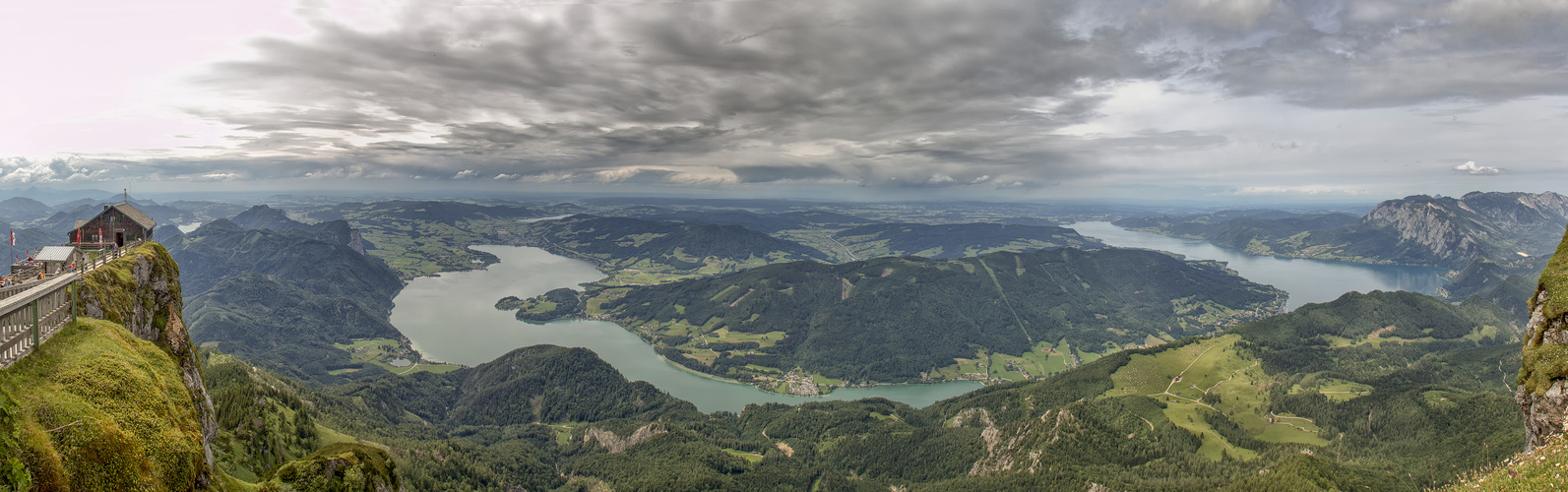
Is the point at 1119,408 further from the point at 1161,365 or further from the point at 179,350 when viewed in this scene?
the point at 179,350

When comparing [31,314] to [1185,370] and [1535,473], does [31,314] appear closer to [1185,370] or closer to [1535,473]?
[1535,473]

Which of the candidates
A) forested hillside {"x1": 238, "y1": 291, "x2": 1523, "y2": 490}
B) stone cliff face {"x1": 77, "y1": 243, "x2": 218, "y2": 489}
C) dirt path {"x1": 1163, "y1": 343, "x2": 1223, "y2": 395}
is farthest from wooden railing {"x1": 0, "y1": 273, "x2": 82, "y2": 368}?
dirt path {"x1": 1163, "y1": 343, "x2": 1223, "y2": 395}

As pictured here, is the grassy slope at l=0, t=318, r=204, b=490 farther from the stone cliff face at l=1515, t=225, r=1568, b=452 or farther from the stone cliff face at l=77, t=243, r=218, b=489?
the stone cliff face at l=1515, t=225, r=1568, b=452

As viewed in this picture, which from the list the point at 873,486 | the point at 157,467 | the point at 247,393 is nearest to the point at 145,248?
the point at 157,467

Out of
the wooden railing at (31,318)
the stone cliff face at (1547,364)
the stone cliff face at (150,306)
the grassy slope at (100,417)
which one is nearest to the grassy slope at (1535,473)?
the stone cliff face at (1547,364)

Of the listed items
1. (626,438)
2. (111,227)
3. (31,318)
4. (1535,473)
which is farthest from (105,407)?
(626,438)

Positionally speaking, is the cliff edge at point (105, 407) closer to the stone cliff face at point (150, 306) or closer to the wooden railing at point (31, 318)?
the stone cliff face at point (150, 306)
